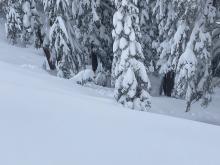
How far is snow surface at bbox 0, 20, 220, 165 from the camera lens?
4.09 m

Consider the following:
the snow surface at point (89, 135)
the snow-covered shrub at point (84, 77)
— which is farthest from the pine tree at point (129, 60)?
the snow surface at point (89, 135)

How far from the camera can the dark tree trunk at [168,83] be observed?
830 inches

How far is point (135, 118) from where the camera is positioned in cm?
577

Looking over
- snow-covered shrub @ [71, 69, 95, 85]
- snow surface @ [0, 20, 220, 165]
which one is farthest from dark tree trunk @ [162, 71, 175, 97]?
snow surface @ [0, 20, 220, 165]

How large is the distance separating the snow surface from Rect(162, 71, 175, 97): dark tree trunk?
15049 millimetres

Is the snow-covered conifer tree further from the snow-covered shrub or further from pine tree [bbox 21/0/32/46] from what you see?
pine tree [bbox 21/0/32/46]

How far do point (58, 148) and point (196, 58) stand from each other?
40.8 feet

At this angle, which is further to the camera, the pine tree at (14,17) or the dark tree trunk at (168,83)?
the pine tree at (14,17)

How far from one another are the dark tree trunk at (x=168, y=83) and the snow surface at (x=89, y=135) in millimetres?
15049

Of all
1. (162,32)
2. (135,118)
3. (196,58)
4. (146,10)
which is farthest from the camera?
(146,10)

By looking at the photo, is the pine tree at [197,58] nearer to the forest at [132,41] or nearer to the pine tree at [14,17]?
the forest at [132,41]

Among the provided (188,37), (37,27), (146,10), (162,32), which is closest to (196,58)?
(188,37)

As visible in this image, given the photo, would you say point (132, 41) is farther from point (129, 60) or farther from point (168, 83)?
point (168, 83)

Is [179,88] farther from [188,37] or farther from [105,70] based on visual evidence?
[105,70]
